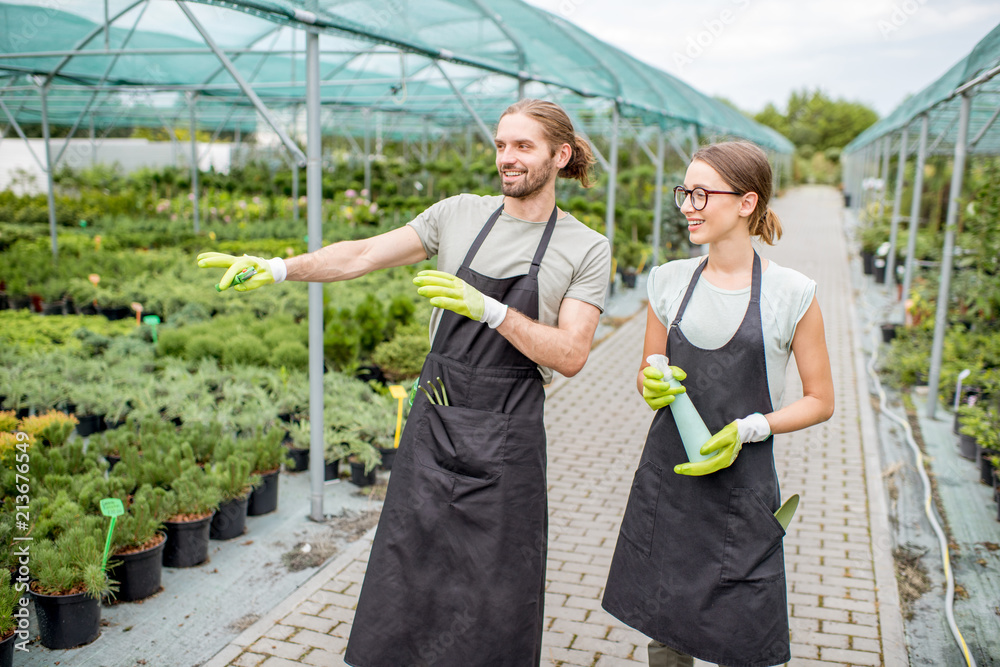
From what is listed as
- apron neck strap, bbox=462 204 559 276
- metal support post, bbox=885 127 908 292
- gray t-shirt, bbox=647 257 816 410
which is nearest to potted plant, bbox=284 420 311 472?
apron neck strap, bbox=462 204 559 276

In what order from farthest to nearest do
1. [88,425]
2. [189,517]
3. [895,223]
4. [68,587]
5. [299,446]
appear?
[895,223]
[88,425]
[299,446]
[189,517]
[68,587]

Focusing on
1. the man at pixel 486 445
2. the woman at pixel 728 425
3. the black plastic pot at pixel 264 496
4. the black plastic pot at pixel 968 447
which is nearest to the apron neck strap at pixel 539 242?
the man at pixel 486 445

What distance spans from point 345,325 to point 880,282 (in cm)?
999

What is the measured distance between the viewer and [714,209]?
1817 millimetres

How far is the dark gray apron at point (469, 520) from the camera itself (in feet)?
6.18

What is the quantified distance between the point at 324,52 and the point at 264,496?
192 inches

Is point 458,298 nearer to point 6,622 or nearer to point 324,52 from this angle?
point 6,622

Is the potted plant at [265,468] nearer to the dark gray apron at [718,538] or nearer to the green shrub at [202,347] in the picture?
the green shrub at [202,347]

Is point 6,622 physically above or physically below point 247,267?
below

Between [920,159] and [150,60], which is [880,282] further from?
[150,60]

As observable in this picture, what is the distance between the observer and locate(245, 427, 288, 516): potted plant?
368 cm

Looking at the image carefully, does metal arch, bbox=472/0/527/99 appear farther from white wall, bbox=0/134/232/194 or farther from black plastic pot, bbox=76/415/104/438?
white wall, bbox=0/134/232/194

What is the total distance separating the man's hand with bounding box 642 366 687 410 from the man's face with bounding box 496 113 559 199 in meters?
0.54

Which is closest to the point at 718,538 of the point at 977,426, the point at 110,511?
the point at 110,511
